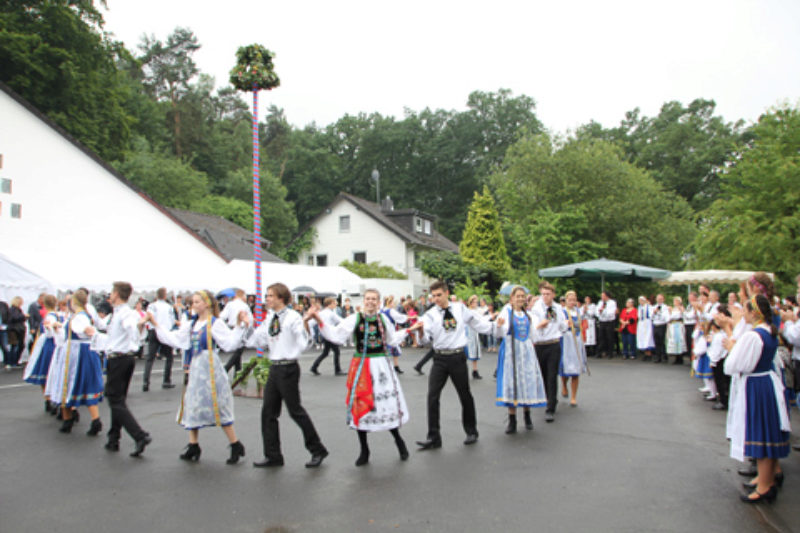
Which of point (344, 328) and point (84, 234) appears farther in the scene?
point (84, 234)

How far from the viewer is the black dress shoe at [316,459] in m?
6.34

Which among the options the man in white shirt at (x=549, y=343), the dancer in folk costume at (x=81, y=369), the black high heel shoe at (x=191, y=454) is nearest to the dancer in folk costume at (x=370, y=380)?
the black high heel shoe at (x=191, y=454)

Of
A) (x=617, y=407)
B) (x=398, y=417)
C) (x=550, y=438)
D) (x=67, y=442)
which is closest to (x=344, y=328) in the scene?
(x=398, y=417)

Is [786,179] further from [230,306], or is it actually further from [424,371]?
[230,306]

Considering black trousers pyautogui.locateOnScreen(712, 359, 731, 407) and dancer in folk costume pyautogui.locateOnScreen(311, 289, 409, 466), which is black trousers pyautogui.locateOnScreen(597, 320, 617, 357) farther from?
dancer in folk costume pyautogui.locateOnScreen(311, 289, 409, 466)

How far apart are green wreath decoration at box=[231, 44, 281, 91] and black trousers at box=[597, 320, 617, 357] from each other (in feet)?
44.8

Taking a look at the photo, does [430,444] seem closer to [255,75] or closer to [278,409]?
[278,409]

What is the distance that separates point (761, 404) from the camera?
16.7ft

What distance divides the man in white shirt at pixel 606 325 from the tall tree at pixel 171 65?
44060 mm

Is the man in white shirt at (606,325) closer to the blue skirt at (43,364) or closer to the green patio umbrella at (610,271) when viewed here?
the green patio umbrella at (610,271)

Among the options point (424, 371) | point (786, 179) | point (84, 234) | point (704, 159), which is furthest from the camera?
point (704, 159)

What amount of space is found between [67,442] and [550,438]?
6414 millimetres

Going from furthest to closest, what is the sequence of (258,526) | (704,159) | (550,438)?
(704,159), (550,438), (258,526)

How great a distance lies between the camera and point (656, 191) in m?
32.4
